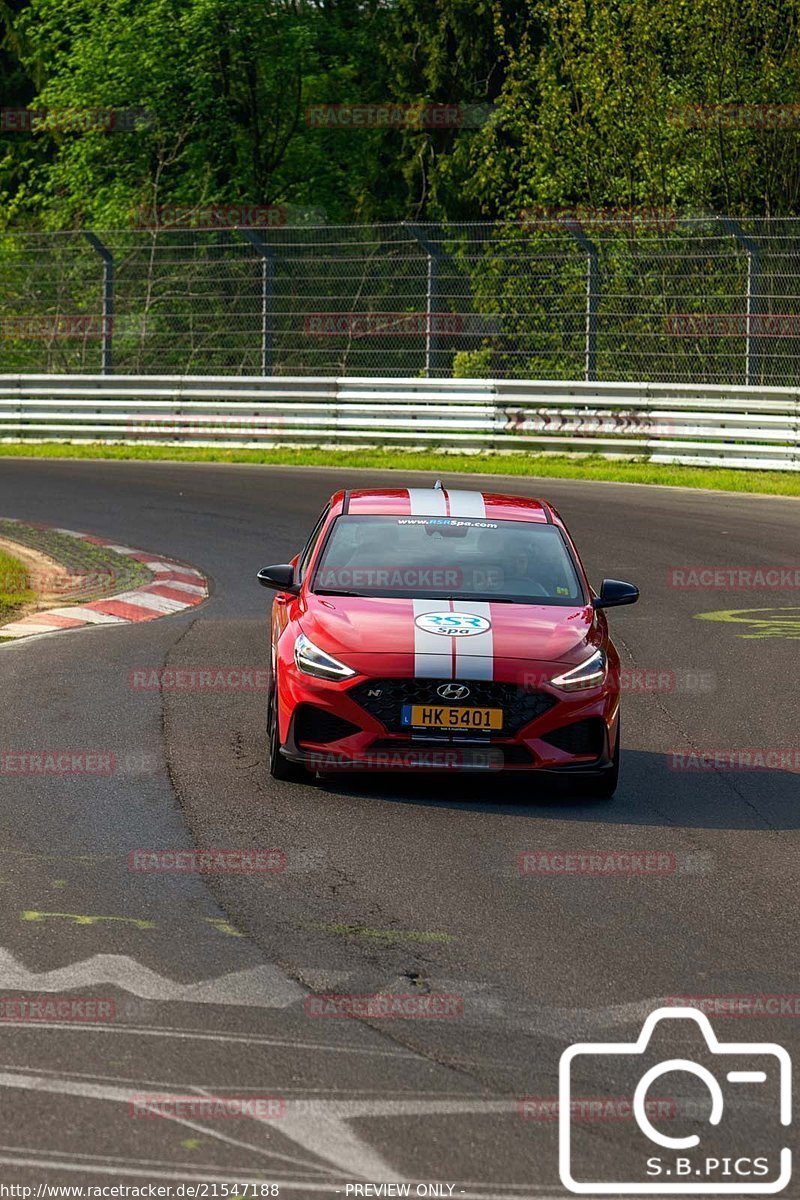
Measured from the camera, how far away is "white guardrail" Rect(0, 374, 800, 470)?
25453 mm

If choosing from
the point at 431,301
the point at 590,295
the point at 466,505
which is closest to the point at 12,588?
the point at 466,505

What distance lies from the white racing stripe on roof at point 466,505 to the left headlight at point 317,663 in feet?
5.17

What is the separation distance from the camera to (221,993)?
18.9ft

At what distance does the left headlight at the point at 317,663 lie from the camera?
8.80 m

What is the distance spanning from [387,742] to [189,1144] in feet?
13.7

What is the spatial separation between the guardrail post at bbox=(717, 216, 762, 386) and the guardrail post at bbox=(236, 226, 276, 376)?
7445 millimetres

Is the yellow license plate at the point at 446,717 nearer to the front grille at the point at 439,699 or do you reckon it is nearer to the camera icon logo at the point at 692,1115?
the front grille at the point at 439,699

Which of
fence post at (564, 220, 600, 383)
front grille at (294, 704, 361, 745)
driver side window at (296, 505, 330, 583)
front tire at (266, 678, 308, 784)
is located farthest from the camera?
fence post at (564, 220, 600, 383)

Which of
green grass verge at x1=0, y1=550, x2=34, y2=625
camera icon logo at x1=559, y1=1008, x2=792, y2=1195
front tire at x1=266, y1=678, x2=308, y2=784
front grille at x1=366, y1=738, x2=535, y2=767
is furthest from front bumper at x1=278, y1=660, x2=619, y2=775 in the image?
green grass verge at x1=0, y1=550, x2=34, y2=625

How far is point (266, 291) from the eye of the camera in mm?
29328

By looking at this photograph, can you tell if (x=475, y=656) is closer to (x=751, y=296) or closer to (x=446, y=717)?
(x=446, y=717)

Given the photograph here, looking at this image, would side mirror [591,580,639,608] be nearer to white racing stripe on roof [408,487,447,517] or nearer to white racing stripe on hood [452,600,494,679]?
white racing stripe on hood [452,600,494,679]

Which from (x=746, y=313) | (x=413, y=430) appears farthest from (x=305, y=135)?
(x=746, y=313)

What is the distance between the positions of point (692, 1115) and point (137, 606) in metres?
10.7
